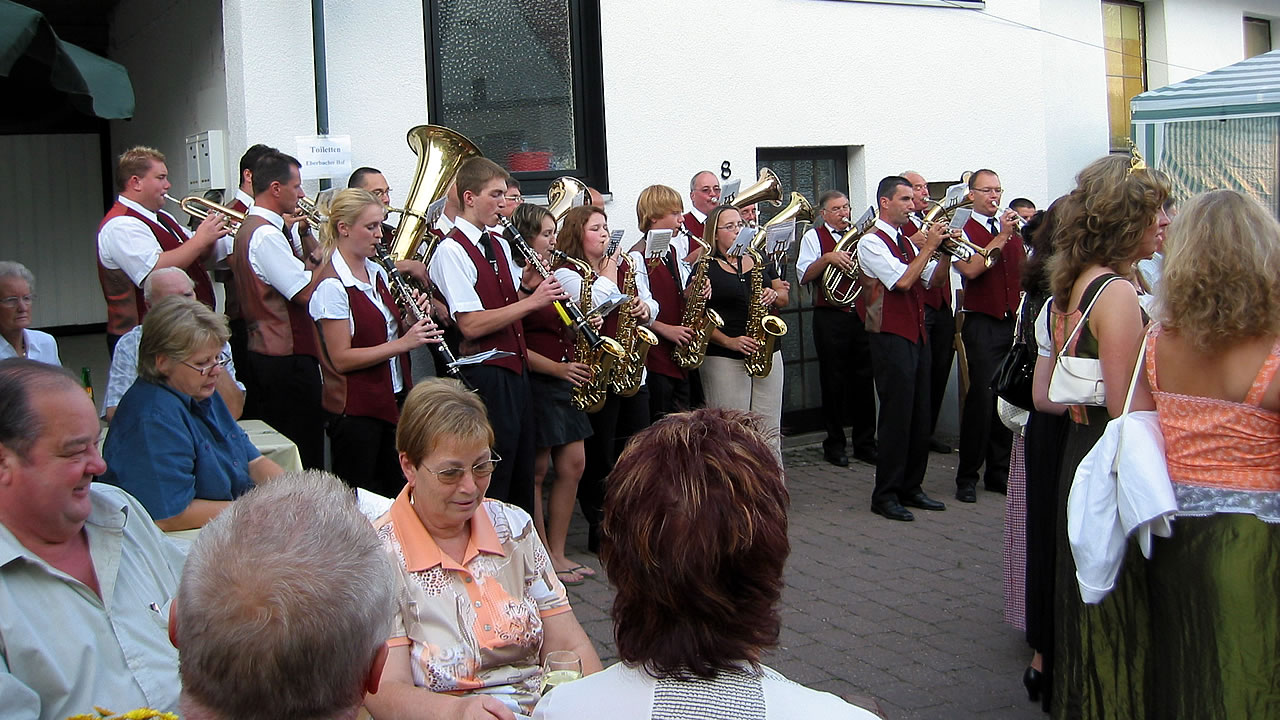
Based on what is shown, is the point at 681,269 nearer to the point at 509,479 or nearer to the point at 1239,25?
the point at 509,479

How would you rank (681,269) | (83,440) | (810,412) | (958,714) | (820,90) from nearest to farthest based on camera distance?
1. (83,440)
2. (958,714)
3. (681,269)
4. (820,90)
5. (810,412)

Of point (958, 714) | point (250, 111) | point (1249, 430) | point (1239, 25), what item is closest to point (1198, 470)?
point (1249, 430)

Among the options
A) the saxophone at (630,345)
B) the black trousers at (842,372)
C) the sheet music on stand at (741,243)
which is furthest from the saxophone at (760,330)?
the black trousers at (842,372)

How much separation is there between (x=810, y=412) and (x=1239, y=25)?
23.1 ft

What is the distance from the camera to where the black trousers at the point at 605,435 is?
247 inches

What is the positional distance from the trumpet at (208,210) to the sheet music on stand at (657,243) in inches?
87.4

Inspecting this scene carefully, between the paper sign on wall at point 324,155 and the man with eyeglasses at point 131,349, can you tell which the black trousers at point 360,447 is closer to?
the man with eyeglasses at point 131,349

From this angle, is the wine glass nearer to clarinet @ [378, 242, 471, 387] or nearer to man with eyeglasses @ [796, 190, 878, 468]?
clarinet @ [378, 242, 471, 387]

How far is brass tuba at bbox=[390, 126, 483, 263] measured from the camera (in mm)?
6070

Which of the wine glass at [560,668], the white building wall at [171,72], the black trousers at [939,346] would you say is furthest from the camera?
the black trousers at [939,346]

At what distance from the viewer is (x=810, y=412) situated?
31.0 feet

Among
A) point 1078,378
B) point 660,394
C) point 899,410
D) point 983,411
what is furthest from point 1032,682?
point 983,411

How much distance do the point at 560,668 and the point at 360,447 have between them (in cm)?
278

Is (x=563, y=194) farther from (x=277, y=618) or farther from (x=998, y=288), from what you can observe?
(x=277, y=618)
